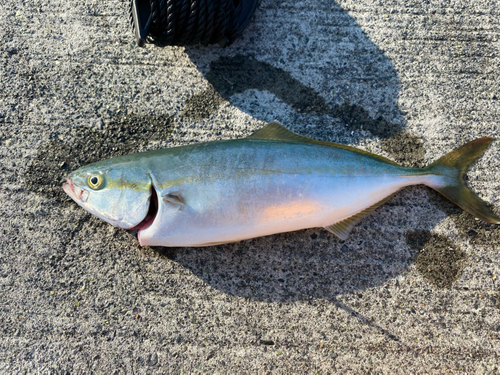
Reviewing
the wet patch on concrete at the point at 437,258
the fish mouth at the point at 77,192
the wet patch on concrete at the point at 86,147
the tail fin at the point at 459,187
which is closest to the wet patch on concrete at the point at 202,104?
the wet patch on concrete at the point at 86,147

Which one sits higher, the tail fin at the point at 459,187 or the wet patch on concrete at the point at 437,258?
the tail fin at the point at 459,187

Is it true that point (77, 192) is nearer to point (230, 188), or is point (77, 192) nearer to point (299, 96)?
point (230, 188)

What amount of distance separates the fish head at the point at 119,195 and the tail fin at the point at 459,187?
6.42 feet

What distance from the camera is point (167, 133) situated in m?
2.45

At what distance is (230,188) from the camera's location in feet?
6.65

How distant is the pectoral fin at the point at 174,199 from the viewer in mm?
1998

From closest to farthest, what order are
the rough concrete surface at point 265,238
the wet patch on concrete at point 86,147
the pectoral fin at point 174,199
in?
the pectoral fin at point 174,199 < the rough concrete surface at point 265,238 < the wet patch on concrete at point 86,147

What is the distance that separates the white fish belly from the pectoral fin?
0.07 feet

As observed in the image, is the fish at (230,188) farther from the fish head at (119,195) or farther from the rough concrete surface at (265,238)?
the rough concrete surface at (265,238)

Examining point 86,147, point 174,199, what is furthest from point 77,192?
point 174,199

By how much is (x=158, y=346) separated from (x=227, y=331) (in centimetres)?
48

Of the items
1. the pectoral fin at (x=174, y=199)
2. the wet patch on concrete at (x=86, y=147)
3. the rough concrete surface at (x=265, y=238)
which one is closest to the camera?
the pectoral fin at (x=174, y=199)

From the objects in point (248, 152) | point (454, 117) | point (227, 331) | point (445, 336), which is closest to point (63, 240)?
point (227, 331)

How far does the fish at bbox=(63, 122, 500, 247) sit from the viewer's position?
79.4 inches
